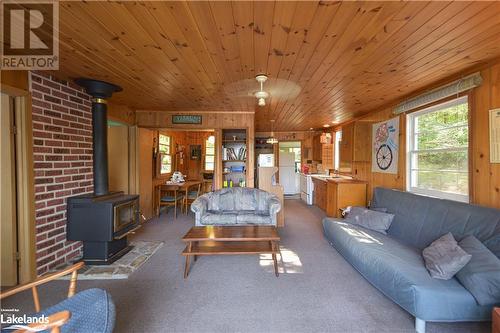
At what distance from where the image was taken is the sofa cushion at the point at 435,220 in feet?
6.44

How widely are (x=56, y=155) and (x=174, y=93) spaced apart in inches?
66.8

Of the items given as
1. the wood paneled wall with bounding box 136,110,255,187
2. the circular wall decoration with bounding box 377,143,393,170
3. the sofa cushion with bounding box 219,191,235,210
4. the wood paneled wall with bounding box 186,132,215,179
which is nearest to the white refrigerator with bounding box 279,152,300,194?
the wood paneled wall with bounding box 186,132,215,179

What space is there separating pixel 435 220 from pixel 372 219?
723 millimetres

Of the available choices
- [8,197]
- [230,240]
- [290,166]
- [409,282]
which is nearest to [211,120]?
[230,240]

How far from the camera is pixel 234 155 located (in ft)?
16.0

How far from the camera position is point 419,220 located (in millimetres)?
2615

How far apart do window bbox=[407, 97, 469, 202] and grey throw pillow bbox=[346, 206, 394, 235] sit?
2.62 feet

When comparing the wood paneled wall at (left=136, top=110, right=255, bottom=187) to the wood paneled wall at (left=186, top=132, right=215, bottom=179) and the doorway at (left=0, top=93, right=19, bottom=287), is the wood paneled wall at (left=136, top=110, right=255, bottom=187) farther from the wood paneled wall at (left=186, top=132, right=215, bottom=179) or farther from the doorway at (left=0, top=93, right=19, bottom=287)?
the wood paneled wall at (left=186, top=132, right=215, bottom=179)

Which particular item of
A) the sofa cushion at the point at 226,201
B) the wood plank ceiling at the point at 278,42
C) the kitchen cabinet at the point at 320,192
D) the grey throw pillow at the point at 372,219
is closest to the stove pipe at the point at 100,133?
the wood plank ceiling at the point at 278,42

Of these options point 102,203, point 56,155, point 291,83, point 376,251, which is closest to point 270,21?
point 291,83

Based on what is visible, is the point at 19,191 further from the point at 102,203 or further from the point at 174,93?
the point at 174,93


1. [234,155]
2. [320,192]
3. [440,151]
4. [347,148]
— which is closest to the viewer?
[440,151]

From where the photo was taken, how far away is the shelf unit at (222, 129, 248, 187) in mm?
4840

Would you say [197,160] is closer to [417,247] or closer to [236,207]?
[236,207]
